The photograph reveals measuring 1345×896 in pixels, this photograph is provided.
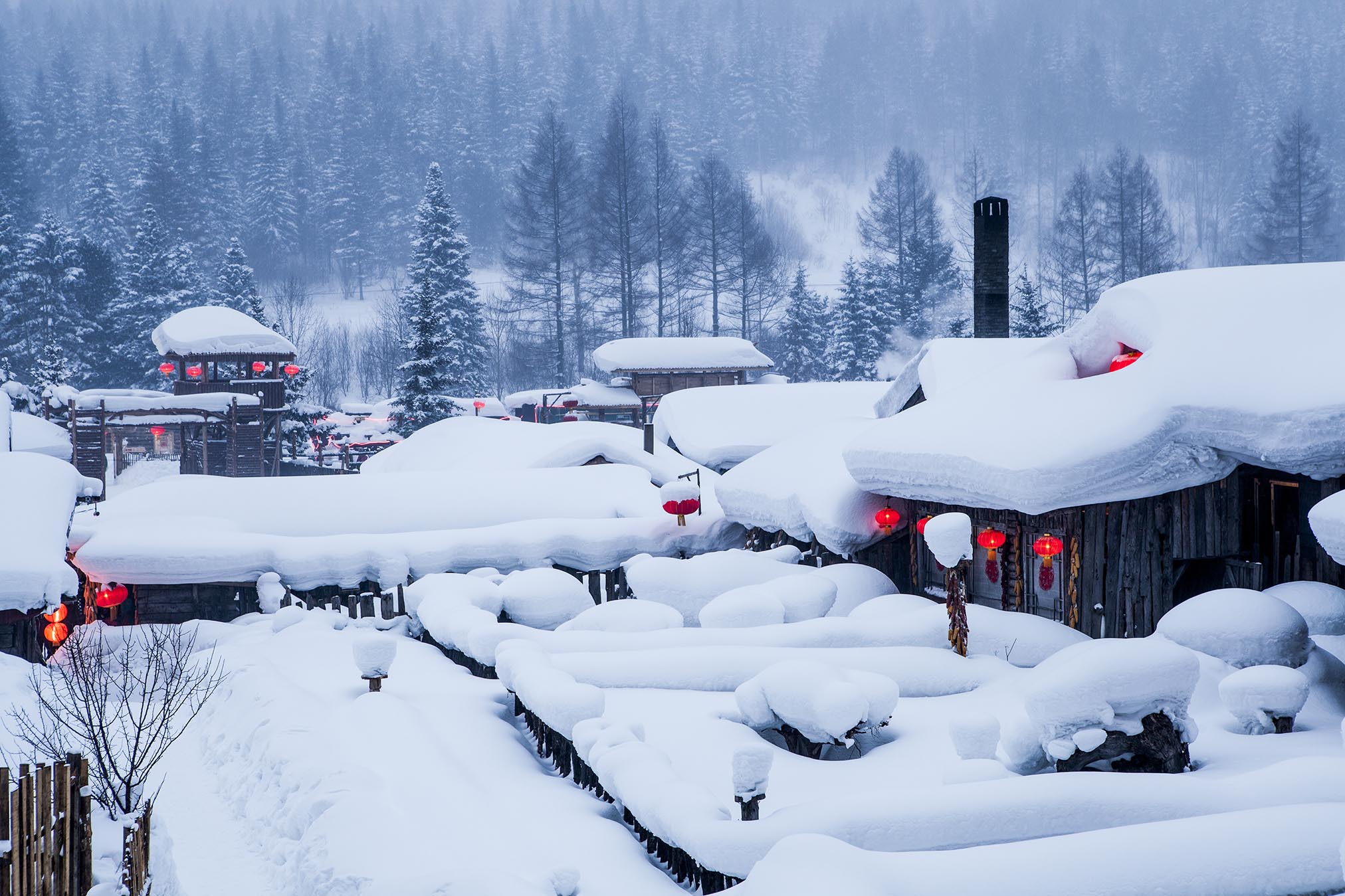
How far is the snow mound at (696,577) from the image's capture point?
657 inches

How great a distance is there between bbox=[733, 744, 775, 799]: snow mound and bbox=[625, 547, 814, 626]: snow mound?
27.3ft

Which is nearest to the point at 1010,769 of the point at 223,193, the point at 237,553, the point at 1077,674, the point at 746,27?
the point at 1077,674

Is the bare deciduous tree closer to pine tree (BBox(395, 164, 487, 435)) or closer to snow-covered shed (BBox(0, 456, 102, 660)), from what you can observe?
snow-covered shed (BBox(0, 456, 102, 660))

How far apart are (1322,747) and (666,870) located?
6088 millimetres

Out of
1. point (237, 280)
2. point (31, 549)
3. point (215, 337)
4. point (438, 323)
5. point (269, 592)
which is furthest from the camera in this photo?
point (237, 280)

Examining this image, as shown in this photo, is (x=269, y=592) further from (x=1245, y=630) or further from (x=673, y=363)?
(x=673, y=363)

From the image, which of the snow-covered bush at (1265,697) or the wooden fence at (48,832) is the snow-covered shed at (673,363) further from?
the wooden fence at (48,832)

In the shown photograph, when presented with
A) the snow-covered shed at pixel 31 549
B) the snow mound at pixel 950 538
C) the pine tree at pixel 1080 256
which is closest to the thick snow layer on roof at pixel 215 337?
the snow-covered shed at pixel 31 549

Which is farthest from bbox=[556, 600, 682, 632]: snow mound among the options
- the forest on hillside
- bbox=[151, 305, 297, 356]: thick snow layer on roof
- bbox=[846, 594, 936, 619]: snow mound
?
the forest on hillside

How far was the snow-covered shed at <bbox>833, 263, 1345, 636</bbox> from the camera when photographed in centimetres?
1266

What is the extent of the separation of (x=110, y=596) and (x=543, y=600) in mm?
7151

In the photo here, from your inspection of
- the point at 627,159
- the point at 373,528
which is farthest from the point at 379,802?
the point at 627,159

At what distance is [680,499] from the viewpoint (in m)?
20.8

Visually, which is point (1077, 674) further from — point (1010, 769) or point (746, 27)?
point (746, 27)
